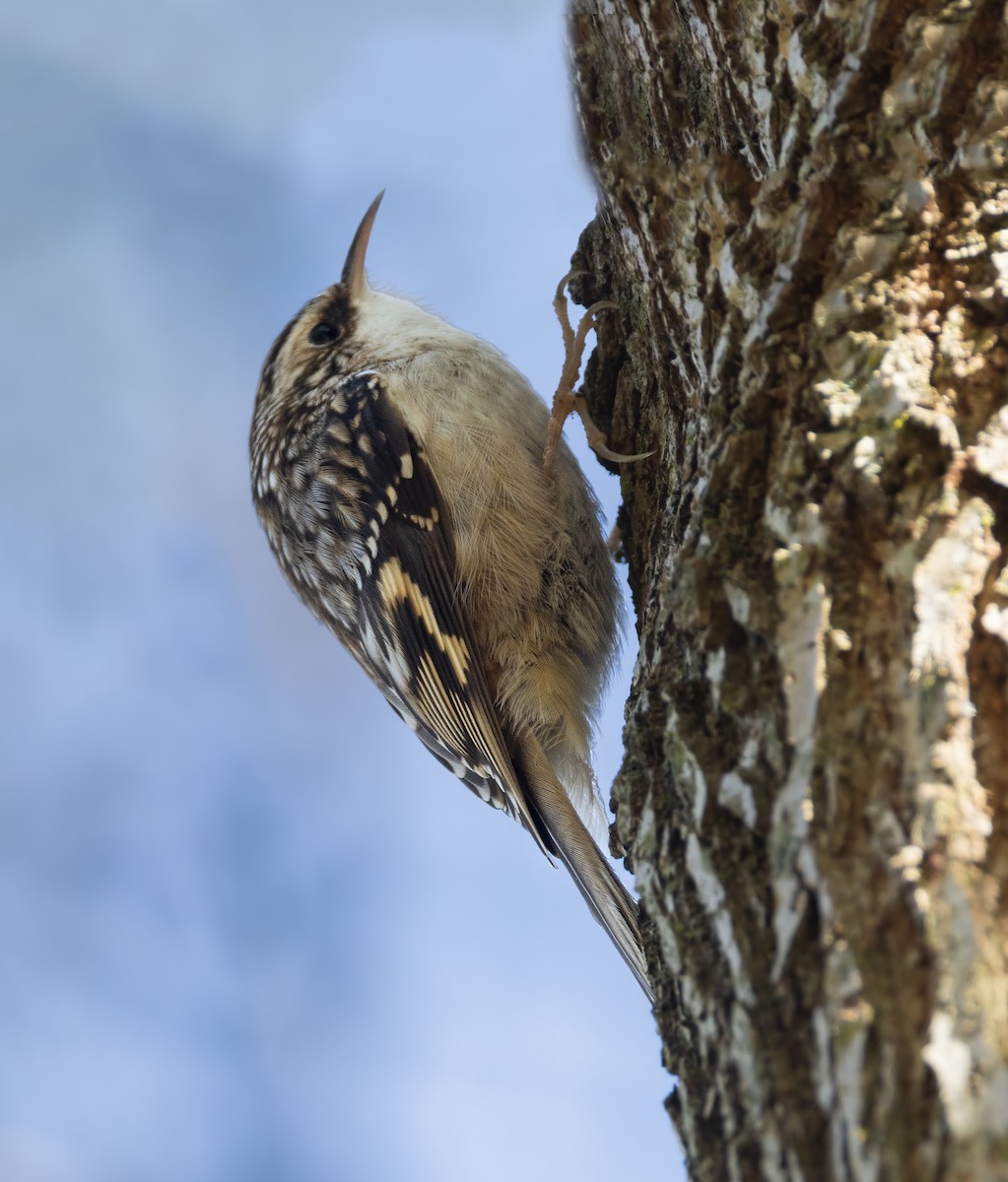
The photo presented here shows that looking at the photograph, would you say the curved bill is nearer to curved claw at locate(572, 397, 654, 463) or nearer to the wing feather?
the wing feather

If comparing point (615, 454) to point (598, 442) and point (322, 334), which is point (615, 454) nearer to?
point (598, 442)

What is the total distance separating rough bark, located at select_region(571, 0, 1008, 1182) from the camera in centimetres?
91

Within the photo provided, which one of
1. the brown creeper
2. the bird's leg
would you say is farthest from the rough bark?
the brown creeper

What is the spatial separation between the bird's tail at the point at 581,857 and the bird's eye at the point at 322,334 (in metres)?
1.18

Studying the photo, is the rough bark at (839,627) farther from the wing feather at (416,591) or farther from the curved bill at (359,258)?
the curved bill at (359,258)

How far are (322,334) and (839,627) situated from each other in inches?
90.0

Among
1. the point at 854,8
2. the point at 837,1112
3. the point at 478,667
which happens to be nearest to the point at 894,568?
the point at 837,1112

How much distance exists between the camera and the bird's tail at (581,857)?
225 cm

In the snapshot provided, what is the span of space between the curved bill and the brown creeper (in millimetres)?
466

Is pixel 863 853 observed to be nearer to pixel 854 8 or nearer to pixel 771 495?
pixel 771 495

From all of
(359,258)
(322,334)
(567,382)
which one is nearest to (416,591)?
(567,382)

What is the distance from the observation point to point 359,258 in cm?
328

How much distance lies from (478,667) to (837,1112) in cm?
173

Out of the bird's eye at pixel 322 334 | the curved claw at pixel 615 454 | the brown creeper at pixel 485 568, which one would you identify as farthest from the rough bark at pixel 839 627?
the bird's eye at pixel 322 334
